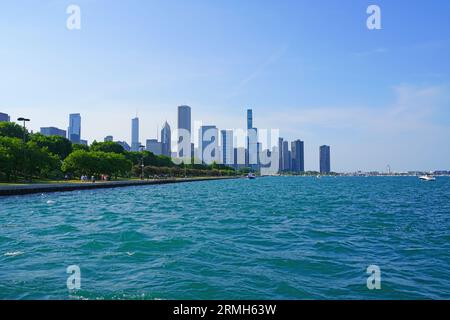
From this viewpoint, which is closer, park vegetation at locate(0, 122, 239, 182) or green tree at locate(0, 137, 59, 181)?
green tree at locate(0, 137, 59, 181)

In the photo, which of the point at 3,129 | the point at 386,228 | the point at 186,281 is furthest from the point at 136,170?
the point at 186,281

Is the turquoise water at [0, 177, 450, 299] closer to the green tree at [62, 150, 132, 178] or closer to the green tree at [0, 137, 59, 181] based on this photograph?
the green tree at [0, 137, 59, 181]

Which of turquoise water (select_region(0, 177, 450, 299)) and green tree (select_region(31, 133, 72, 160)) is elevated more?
green tree (select_region(31, 133, 72, 160))

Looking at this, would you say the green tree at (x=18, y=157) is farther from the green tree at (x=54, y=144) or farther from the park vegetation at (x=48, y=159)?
the green tree at (x=54, y=144)

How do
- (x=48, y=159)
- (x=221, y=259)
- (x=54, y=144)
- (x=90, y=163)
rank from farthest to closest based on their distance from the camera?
(x=54, y=144)
(x=90, y=163)
(x=48, y=159)
(x=221, y=259)

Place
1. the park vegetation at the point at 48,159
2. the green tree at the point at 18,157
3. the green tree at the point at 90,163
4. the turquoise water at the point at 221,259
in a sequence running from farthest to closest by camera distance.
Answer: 1. the green tree at the point at 90,163
2. the park vegetation at the point at 48,159
3. the green tree at the point at 18,157
4. the turquoise water at the point at 221,259

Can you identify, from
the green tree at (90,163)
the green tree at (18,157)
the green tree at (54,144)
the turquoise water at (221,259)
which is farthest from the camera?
the green tree at (54,144)

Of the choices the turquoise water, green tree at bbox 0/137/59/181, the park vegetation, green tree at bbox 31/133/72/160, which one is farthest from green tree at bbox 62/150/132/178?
the turquoise water

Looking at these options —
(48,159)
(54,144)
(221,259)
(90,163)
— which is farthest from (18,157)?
(221,259)

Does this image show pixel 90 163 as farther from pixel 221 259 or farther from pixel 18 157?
pixel 221 259

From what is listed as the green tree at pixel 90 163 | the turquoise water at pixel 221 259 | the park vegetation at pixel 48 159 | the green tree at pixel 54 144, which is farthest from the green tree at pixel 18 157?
the turquoise water at pixel 221 259
